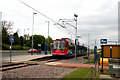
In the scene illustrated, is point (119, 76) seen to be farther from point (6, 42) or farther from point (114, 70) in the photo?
point (6, 42)

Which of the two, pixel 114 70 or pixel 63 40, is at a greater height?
pixel 63 40

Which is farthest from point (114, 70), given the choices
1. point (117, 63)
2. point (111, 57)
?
point (111, 57)

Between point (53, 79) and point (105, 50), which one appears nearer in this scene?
point (53, 79)

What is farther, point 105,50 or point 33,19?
point 33,19

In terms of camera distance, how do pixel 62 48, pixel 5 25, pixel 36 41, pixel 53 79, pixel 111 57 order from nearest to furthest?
pixel 53 79 < pixel 111 57 < pixel 62 48 < pixel 5 25 < pixel 36 41

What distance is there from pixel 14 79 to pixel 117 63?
6.18 metres

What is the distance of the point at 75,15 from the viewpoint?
24344mm

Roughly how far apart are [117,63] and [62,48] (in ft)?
62.2

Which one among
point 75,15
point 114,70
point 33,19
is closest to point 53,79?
point 114,70

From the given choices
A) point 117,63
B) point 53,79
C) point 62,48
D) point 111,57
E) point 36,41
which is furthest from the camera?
point 36,41

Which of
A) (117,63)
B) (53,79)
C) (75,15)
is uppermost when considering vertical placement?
(75,15)

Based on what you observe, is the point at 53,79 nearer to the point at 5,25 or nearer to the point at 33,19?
the point at 33,19

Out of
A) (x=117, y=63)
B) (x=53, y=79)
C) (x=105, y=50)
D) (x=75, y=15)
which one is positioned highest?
(x=75, y=15)

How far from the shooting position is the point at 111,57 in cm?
1141
